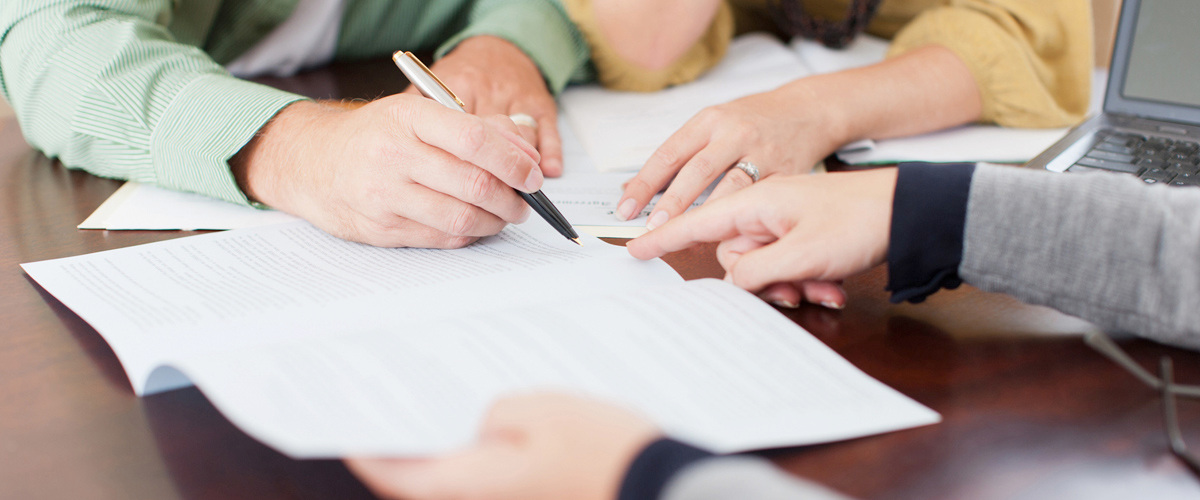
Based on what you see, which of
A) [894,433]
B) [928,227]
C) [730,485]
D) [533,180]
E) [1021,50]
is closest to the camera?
[730,485]

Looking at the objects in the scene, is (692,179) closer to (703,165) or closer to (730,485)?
(703,165)

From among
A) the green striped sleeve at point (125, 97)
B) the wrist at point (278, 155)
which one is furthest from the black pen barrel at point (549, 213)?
the green striped sleeve at point (125, 97)

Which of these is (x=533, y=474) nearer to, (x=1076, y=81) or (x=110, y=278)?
(x=110, y=278)

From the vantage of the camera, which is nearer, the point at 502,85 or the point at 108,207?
the point at 108,207

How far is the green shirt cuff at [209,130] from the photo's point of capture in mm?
833

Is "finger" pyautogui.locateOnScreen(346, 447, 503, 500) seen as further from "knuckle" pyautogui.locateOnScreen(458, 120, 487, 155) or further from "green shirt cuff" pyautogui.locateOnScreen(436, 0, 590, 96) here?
"green shirt cuff" pyautogui.locateOnScreen(436, 0, 590, 96)

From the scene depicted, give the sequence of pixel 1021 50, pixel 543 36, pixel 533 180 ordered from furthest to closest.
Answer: pixel 543 36 < pixel 1021 50 < pixel 533 180

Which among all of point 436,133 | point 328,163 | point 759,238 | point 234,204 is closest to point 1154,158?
point 759,238

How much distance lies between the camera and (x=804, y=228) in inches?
23.7

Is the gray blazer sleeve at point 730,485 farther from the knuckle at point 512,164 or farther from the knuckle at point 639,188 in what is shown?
the knuckle at point 639,188

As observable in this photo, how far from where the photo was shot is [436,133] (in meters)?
0.67

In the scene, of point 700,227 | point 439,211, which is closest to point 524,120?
point 439,211

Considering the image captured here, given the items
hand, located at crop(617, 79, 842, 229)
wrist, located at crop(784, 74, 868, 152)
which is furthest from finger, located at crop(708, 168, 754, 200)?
wrist, located at crop(784, 74, 868, 152)

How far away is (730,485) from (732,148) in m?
0.57
